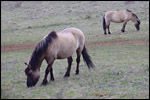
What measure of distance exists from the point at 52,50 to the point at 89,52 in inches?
255

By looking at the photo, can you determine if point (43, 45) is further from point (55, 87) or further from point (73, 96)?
point (73, 96)

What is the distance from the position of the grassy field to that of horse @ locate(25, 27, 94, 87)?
32cm

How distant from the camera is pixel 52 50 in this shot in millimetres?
8211

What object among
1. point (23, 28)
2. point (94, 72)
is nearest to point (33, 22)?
point (23, 28)

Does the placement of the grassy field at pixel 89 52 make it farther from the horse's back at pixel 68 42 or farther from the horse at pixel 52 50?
the horse's back at pixel 68 42

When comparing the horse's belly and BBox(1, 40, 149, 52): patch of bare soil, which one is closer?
the horse's belly

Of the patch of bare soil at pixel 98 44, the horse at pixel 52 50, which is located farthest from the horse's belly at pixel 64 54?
the patch of bare soil at pixel 98 44

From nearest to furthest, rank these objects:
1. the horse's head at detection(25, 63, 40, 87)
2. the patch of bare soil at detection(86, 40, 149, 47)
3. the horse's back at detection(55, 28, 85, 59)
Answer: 1. the horse's head at detection(25, 63, 40, 87)
2. the horse's back at detection(55, 28, 85, 59)
3. the patch of bare soil at detection(86, 40, 149, 47)

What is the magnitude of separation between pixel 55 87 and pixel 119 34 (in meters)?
11.8

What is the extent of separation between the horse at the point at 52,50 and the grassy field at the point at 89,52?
0.32 meters

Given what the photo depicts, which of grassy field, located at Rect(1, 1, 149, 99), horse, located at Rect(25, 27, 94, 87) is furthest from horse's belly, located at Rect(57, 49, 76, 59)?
grassy field, located at Rect(1, 1, 149, 99)

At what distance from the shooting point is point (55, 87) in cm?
770

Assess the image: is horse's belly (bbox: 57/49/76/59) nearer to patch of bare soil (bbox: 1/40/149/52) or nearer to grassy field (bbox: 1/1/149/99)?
grassy field (bbox: 1/1/149/99)

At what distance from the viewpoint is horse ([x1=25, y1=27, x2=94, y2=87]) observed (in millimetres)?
7867
